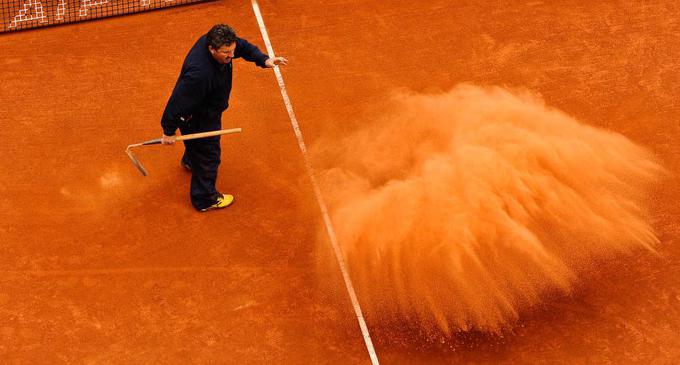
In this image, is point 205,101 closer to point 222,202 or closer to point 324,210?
point 222,202

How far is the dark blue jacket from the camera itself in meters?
5.37

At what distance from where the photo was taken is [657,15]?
26.0 ft

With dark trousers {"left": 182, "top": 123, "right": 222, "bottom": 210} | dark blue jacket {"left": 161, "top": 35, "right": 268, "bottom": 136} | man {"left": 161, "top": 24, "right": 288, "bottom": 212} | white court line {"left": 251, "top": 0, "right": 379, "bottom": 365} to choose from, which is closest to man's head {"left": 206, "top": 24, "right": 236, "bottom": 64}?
man {"left": 161, "top": 24, "right": 288, "bottom": 212}

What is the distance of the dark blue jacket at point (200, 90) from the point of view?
17.6 ft

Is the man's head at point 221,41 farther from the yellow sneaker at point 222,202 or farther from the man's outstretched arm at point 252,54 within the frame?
the yellow sneaker at point 222,202

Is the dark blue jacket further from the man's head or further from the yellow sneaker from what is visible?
the yellow sneaker

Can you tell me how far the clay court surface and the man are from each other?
32cm

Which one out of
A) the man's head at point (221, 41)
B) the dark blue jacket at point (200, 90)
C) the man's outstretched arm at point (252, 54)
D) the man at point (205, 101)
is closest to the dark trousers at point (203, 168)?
the man at point (205, 101)

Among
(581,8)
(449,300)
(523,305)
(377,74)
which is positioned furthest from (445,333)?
(581,8)

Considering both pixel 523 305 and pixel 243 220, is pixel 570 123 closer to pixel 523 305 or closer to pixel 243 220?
pixel 523 305

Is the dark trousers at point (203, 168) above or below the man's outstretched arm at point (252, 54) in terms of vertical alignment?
below

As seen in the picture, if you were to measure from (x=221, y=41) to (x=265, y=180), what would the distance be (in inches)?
63.9

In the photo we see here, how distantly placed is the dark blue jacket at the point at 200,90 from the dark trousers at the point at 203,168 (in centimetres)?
14

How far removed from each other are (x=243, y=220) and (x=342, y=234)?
2.99 ft
